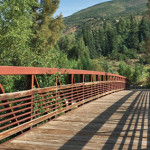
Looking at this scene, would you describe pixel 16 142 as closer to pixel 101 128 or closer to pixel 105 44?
pixel 101 128

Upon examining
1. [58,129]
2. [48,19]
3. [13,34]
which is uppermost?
[48,19]

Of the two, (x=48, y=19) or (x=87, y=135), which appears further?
(x=48, y=19)

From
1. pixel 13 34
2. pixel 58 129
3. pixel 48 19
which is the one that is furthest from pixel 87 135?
pixel 48 19

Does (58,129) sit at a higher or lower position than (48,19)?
lower

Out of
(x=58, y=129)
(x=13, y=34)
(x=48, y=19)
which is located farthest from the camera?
(x=48, y=19)

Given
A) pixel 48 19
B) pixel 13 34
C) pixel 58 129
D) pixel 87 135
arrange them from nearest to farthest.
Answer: pixel 87 135, pixel 58 129, pixel 13 34, pixel 48 19

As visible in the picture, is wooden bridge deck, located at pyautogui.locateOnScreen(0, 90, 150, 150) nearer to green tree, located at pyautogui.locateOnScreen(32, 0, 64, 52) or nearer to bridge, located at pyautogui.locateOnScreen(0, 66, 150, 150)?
bridge, located at pyautogui.locateOnScreen(0, 66, 150, 150)

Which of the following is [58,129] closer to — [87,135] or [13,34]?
→ [87,135]

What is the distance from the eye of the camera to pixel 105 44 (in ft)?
401

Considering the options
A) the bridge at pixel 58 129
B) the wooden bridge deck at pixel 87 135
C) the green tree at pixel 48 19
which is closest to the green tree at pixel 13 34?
the bridge at pixel 58 129

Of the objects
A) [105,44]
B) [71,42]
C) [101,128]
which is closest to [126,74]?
[101,128]

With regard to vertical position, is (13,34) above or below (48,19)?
below

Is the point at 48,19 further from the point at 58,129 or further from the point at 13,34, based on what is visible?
the point at 58,129

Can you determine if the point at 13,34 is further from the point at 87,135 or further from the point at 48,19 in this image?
the point at 48,19
